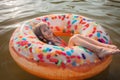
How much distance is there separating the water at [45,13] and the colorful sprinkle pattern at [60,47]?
26.0 inches

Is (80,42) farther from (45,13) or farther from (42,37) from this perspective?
(45,13)

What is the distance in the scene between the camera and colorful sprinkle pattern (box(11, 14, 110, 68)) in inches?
139

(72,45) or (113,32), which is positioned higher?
(72,45)

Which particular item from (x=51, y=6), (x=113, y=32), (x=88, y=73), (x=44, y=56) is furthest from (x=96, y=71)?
(x=51, y=6)

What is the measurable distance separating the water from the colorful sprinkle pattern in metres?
0.66

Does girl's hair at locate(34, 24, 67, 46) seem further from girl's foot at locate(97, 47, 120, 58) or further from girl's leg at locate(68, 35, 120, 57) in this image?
girl's foot at locate(97, 47, 120, 58)

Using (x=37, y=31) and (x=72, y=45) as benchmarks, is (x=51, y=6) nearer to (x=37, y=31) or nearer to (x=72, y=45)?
(x=37, y=31)

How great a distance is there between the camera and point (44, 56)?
11.8ft

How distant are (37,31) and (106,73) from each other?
1.58 meters

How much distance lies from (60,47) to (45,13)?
3.48 meters

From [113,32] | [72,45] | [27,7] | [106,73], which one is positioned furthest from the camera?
[27,7]

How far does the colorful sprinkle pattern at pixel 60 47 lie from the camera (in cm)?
352

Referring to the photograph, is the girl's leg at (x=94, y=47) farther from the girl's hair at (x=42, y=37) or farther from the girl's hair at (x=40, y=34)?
the girl's hair at (x=40, y=34)

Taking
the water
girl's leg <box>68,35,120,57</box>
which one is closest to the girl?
girl's leg <box>68,35,120,57</box>
